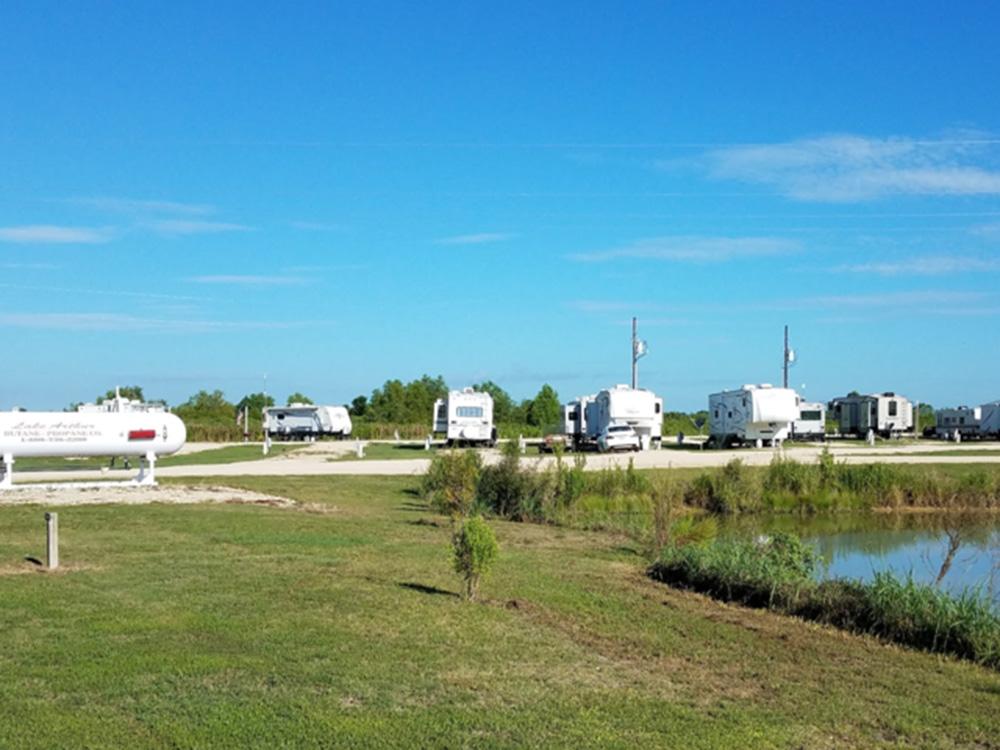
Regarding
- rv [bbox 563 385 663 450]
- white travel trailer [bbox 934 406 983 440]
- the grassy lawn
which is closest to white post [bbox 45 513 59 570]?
the grassy lawn

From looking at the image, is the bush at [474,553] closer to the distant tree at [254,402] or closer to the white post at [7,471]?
the white post at [7,471]

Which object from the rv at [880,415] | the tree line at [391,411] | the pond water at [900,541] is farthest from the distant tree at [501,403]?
the pond water at [900,541]

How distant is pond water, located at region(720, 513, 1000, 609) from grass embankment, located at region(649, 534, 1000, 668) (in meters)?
0.74

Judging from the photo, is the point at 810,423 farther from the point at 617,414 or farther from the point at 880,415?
the point at 617,414

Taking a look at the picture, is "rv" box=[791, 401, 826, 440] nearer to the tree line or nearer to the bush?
the tree line

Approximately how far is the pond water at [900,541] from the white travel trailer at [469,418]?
2680 cm

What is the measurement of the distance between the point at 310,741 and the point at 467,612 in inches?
166

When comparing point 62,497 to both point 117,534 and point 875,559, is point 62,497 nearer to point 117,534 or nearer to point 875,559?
point 117,534

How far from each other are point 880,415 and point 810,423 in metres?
7.51

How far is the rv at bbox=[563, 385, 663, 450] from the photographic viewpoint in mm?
49188

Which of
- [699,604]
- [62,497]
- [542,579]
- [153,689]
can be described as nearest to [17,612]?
[153,689]

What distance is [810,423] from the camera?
60.9m

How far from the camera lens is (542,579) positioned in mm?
13195

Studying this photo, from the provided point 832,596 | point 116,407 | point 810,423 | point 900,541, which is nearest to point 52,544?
point 832,596
